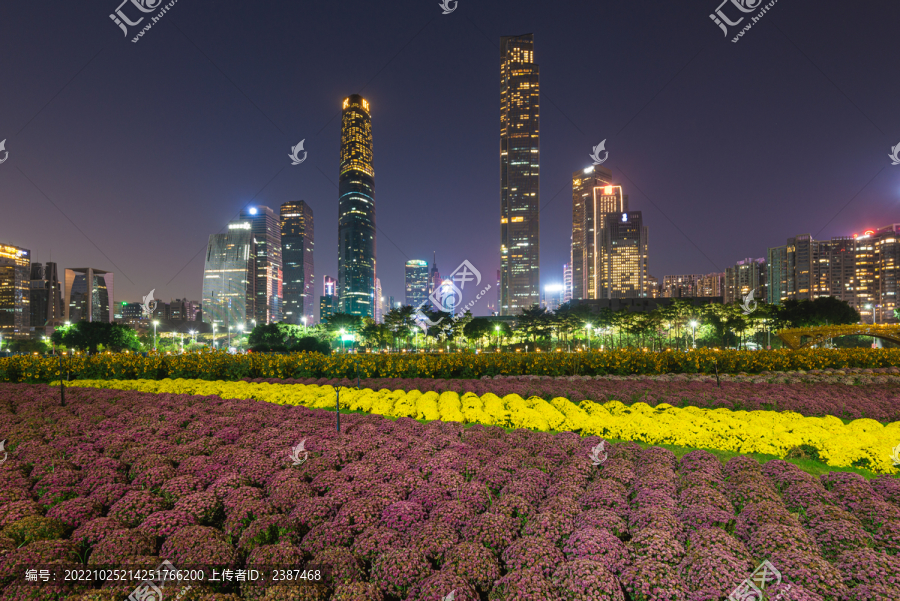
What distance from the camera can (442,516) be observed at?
3.90 meters

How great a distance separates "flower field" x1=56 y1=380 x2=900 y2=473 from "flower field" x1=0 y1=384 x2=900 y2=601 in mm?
1915

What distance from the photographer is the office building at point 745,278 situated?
6255 inches

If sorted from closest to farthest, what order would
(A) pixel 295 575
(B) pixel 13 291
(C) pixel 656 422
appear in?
1. (A) pixel 295 575
2. (C) pixel 656 422
3. (B) pixel 13 291

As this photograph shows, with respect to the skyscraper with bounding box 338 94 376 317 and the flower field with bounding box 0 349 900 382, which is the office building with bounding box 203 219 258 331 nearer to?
the skyscraper with bounding box 338 94 376 317

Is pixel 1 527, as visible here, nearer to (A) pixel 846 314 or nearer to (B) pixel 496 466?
(B) pixel 496 466

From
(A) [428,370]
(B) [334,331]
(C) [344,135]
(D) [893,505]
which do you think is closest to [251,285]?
(C) [344,135]

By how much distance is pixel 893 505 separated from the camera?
166 inches
